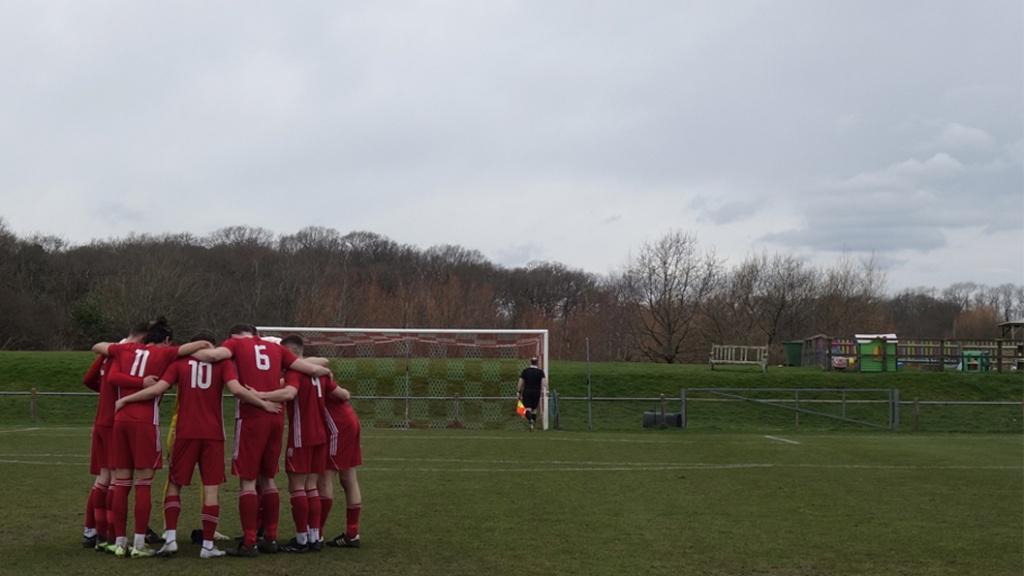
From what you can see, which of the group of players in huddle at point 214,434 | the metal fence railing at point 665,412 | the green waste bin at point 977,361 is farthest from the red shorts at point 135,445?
the green waste bin at point 977,361

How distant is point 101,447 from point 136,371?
0.87 metres

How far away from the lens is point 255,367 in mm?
8172

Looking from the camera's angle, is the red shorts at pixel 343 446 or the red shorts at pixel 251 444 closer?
the red shorts at pixel 251 444

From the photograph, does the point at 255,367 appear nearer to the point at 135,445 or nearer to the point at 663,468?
the point at 135,445

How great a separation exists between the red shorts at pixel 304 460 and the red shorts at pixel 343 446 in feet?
0.42

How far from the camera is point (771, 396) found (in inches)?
1491

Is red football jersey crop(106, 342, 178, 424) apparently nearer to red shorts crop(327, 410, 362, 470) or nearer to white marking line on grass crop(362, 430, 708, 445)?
red shorts crop(327, 410, 362, 470)

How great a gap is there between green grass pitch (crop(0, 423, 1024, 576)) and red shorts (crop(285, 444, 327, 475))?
70 centimetres

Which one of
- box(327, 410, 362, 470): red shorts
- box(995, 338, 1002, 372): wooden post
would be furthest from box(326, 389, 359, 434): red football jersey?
box(995, 338, 1002, 372): wooden post

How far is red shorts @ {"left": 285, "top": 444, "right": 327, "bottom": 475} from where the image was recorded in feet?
27.6

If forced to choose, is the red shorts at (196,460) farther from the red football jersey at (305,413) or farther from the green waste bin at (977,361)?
the green waste bin at (977,361)

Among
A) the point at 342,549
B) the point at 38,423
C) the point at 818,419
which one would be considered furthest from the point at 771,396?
the point at 342,549

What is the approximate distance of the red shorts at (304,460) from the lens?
842cm

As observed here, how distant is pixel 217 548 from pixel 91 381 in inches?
75.3
